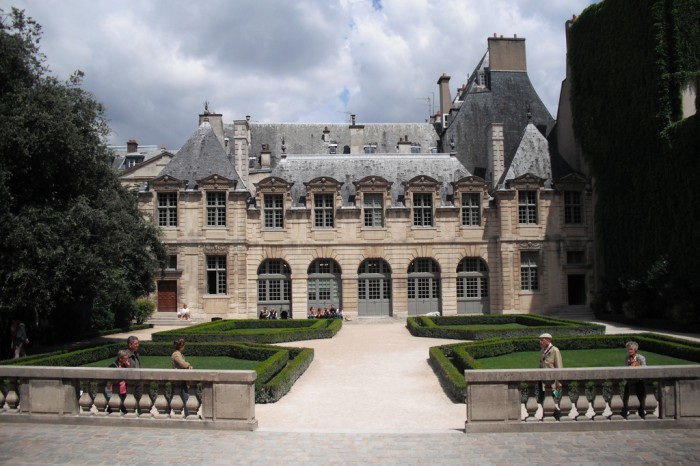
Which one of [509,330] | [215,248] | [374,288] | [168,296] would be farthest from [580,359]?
[168,296]

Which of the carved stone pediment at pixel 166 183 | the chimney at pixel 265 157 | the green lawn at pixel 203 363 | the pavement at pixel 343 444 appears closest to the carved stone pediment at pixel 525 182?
the chimney at pixel 265 157

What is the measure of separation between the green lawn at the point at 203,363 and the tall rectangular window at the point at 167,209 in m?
16.6

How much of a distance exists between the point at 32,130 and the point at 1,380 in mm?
10928

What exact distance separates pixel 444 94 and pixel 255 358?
1530 inches

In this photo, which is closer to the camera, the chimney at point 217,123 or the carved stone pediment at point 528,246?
the carved stone pediment at point 528,246

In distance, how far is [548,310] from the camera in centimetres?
3538

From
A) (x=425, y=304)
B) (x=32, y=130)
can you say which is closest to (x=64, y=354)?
(x=32, y=130)

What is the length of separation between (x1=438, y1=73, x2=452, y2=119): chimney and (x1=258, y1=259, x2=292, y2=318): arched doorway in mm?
22705

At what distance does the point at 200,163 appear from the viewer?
36.5m

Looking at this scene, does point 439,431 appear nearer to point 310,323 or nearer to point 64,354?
point 64,354

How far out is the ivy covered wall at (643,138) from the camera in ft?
88.9

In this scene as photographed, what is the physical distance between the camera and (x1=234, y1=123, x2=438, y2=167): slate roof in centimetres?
4888

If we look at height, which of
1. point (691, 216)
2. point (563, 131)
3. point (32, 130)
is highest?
point (563, 131)

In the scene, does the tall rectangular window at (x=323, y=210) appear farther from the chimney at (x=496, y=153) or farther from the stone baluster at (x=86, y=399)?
the stone baluster at (x=86, y=399)
